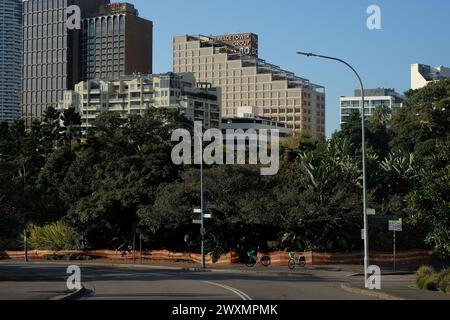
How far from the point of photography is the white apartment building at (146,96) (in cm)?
16625

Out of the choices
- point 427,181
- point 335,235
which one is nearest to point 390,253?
point 335,235

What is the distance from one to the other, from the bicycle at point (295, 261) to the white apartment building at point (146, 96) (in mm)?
113975

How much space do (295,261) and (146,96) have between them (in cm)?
12451

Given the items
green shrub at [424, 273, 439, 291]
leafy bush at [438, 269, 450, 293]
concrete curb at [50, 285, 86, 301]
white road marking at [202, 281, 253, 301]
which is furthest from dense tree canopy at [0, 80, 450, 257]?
concrete curb at [50, 285, 86, 301]

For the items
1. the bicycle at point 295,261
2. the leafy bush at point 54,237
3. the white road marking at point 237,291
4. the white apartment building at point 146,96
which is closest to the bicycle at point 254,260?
the bicycle at point 295,261

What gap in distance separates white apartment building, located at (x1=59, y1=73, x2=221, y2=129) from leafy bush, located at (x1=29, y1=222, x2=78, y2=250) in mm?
94190

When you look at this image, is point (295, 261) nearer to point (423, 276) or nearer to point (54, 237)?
point (423, 276)

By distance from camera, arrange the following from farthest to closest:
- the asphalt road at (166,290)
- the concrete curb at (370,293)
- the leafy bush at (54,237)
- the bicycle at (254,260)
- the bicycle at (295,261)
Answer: the leafy bush at (54,237)
the bicycle at (254,260)
the bicycle at (295,261)
the asphalt road at (166,290)
the concrete curb at (370,293)

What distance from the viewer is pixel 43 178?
74.9 m

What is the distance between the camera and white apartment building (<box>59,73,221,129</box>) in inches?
6545

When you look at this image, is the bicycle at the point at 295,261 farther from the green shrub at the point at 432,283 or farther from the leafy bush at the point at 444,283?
the leafy bush at the point at 444,283
